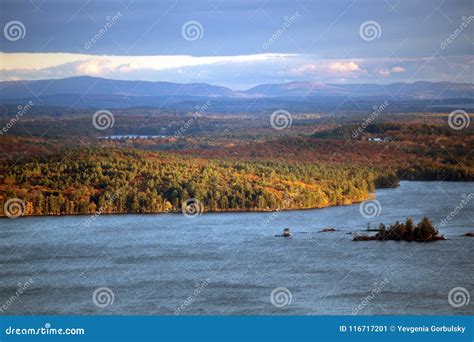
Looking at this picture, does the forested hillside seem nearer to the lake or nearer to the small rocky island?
the lake

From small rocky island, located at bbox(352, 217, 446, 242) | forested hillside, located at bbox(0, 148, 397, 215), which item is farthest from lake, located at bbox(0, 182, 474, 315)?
forested hillside, located at bbox(0, 148, 397, 215)

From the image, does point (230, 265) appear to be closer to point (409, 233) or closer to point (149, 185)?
point (409, 233)

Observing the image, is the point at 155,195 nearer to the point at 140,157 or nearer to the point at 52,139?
the point at 140,157

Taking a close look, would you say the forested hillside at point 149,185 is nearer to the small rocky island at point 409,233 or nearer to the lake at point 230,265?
the lake at point 230,265

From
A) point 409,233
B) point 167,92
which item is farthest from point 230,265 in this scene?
point 167,92

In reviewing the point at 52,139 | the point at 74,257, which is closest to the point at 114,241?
the point at 74,257

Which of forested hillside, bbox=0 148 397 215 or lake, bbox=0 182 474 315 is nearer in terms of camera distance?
lake, bbox=0 182 474 315

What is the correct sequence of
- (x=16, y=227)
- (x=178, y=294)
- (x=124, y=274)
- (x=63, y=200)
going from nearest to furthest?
(x=178, y=294), (x=124, y=274), (x=16, y=227), (x=63, y=200)
